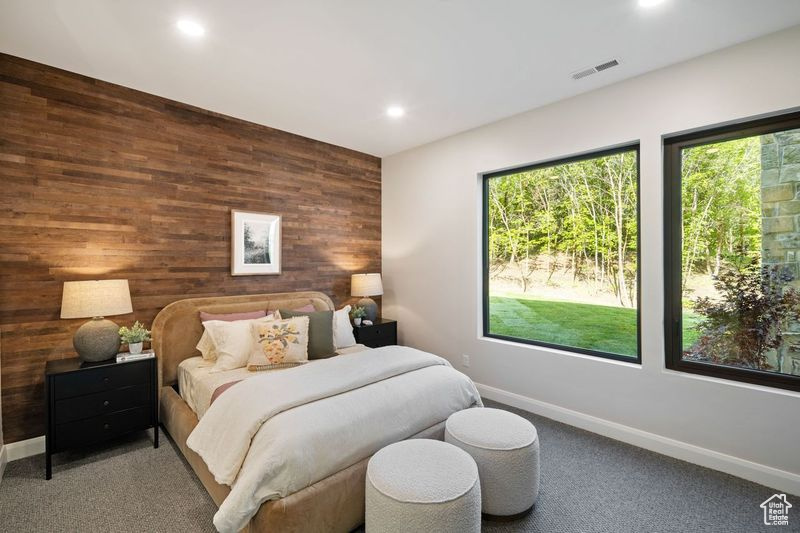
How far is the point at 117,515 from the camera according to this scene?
83.4 inches

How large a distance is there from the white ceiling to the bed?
74.9 inches

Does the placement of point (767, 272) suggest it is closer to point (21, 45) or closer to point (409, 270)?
point (409, 270)

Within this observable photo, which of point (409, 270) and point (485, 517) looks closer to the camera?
point (485, 517)

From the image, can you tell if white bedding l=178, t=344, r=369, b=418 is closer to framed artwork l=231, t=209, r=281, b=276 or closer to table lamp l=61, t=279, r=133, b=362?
table lamp l=61, t=279, r=133, b=362

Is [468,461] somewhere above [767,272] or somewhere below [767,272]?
below

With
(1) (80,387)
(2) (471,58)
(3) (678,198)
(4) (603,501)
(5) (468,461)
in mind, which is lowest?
(4) (603,501)

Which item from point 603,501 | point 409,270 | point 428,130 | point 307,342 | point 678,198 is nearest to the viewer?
point 603,501

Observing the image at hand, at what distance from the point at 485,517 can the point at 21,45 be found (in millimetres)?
4191

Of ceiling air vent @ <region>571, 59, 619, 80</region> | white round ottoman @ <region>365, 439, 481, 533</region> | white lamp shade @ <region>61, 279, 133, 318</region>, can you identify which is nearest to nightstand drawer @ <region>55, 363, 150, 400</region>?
white lamp shade @ <region>61, 279, 133, 318</region>

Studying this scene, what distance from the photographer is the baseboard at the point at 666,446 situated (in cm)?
236

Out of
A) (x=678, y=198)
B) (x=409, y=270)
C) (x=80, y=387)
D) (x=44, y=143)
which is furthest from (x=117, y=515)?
(x=678, y=198)

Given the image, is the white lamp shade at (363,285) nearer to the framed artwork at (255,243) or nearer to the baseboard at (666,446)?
the framed artwork at (255,243)

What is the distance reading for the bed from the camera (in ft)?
5.76

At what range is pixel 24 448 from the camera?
8.91 ft
